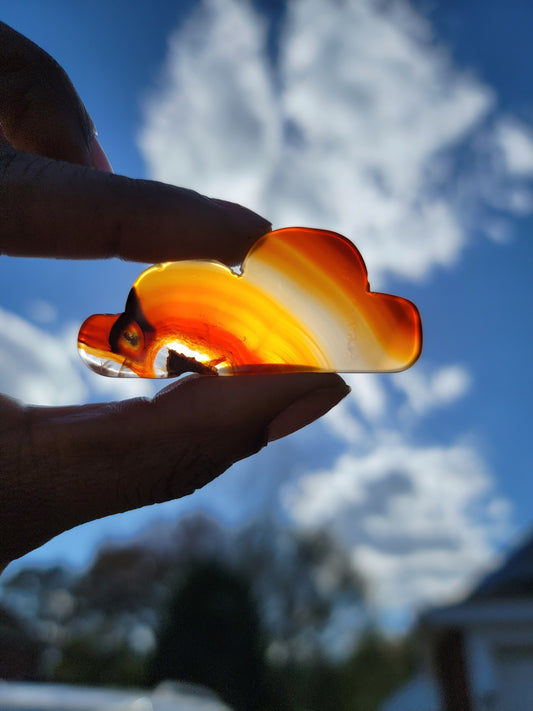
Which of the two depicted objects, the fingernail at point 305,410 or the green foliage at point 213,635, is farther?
the green foliage at point 213,635

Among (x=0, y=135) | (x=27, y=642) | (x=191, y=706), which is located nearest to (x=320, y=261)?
(x=0, y=135)

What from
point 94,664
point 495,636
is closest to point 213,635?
point 495,636

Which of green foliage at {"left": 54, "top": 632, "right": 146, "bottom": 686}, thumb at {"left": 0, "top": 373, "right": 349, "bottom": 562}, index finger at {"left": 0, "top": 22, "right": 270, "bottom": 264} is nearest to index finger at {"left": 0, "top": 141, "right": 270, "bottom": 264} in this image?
index finger at {"left": 0, "top": 22, "right": 270, "bottom": 264}

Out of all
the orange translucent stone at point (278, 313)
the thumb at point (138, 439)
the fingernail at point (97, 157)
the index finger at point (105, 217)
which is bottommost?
the thumb at point (138, 439)

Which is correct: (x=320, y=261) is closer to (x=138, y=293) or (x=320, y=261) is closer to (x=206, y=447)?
(x=138, y=293)

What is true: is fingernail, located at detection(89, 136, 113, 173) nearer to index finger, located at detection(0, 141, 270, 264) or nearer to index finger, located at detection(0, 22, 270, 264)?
index finger, located at detection(0, 22, 270, 264)

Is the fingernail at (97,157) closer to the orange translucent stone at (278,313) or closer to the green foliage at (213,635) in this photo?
the orange translucent stone at (278,313)

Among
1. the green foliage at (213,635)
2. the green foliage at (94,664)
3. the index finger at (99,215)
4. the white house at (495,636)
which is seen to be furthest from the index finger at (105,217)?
the green foliage at (94,664)

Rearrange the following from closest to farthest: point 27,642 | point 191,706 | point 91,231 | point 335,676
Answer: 1. point 91,231
2. point 191,706
3. point 27,642
4. point 335,676

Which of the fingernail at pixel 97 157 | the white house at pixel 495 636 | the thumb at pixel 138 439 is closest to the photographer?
the thumb at pixel 138 439
